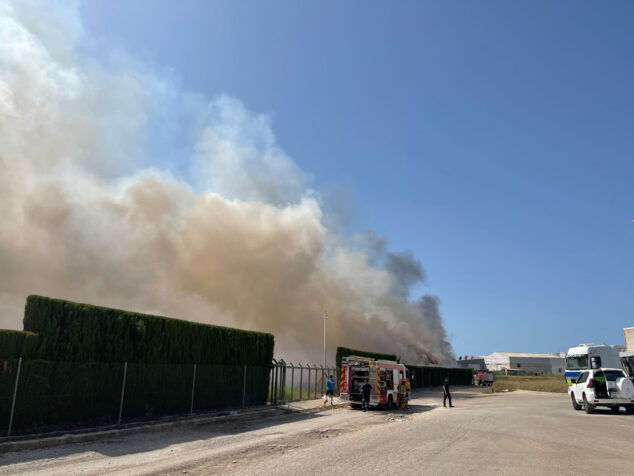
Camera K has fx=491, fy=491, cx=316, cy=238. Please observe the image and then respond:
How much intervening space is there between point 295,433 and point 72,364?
7.03m

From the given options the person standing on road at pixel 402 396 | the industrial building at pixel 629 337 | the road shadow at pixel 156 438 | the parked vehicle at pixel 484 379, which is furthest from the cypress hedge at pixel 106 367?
the parked vehicle at pixel 484 379

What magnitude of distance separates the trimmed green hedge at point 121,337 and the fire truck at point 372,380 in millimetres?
5556

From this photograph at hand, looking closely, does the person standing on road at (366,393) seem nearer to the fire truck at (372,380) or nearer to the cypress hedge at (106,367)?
the fire truck at (372,380)

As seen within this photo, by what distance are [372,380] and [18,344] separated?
16.5 meters

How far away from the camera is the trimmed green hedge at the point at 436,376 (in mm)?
52469

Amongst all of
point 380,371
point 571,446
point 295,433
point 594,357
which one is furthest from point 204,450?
point 594,357

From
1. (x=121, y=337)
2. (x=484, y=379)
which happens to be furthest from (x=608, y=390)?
(x=484, y=379)

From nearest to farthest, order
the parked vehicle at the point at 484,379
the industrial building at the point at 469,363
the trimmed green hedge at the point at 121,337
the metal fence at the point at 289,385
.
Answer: the trimmed green hedge at the point at 121,337
the metal fence at the point at 289,385
the parked vehicle at the point at 484,379
the industrial building at the point at 469,363

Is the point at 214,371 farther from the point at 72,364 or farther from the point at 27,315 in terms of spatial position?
the point at 27,315

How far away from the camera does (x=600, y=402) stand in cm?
1947

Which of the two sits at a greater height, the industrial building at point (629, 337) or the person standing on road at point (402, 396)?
the industrial building at point (629, 337)

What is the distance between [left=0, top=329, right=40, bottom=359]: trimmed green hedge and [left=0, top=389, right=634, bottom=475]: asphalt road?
112 inches

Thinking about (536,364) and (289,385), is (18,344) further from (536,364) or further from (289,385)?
(536,364)

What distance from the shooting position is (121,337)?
16797mm
